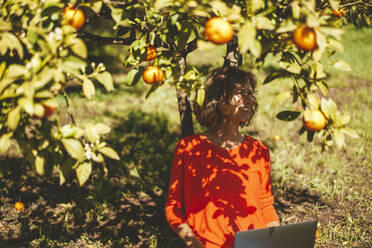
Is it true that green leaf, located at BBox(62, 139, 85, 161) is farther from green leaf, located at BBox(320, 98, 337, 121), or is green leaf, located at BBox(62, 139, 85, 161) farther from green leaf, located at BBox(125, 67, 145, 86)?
green leaf, located at BBox(320, 98, 337, 121)

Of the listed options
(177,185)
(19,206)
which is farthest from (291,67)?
(19,206)

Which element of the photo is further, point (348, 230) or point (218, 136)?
point (348, 230)

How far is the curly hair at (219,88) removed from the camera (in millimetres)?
1719

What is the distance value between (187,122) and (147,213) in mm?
944

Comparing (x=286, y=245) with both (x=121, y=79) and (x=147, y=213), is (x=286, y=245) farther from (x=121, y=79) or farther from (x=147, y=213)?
(x=121, y=79)

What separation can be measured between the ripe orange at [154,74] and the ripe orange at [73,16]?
28cm

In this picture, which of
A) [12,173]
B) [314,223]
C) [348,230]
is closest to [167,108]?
[12,173]

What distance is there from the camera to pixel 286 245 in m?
1.46

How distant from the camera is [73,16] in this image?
3.41ft

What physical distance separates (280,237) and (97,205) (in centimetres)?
173

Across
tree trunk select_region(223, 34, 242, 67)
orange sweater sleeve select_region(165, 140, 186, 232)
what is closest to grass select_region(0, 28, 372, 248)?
orange sweater sleeve select_region(165, 140, 186, 232)

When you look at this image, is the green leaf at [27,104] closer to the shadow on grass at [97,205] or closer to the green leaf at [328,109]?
the green leaf at [328,109]

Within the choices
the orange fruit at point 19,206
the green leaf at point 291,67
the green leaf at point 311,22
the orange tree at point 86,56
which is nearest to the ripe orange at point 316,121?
the orange tree at point 86,56

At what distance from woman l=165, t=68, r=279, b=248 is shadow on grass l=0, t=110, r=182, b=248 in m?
0.80
